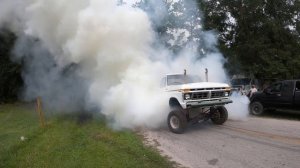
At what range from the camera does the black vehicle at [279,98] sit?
1417 centimetres

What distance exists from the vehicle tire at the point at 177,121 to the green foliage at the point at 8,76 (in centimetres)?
1578

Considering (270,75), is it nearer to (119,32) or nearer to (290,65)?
(290,65)

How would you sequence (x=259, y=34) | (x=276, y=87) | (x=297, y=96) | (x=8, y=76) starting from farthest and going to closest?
(x=259, y=34), (x=8, y=76), (x=276, y=87), (x=297, y=96)

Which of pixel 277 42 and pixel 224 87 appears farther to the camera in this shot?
pixel 277 42

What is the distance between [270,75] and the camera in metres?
26.9

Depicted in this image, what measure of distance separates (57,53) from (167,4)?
6.78m

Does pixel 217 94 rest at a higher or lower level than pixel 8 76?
lower

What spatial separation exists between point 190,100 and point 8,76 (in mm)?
19286

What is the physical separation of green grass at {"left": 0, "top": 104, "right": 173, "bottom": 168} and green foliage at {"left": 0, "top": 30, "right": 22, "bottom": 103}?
12950mm

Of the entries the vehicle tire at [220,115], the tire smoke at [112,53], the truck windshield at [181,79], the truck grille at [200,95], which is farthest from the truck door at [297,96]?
the truck grille at [200,95]

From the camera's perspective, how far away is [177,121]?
36.3 feet

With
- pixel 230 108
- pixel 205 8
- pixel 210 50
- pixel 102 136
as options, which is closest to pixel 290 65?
pixel 205 8

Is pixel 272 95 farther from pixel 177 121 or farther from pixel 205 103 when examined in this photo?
pixel 177 121

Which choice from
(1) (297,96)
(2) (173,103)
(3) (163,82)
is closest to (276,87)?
(1) (297,96)
